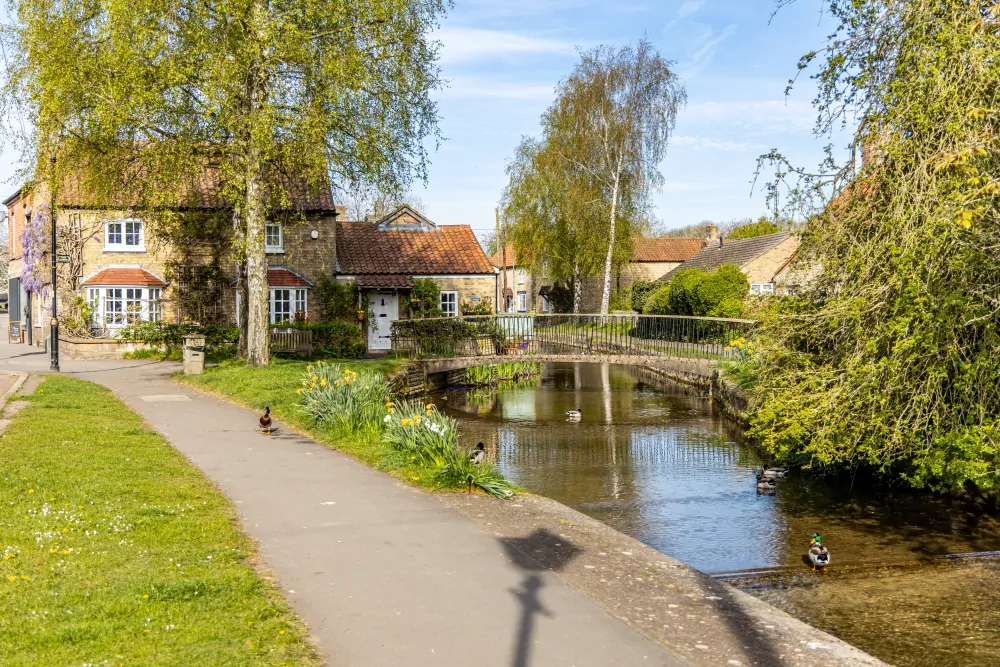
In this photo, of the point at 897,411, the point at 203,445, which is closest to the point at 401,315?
the point at 203,445

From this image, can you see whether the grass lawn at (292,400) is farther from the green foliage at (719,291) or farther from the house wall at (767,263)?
the house wall at (767,263)

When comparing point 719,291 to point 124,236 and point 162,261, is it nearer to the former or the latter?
point 162,261

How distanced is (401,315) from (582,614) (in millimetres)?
28064

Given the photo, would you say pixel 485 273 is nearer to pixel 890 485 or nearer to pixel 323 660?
pixel 890 485

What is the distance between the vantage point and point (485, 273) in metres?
35.0

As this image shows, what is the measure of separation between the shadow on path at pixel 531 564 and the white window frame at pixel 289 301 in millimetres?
24878

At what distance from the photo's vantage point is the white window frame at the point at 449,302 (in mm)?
34844

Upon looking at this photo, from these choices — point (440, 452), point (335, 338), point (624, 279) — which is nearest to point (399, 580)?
point (440, 452)

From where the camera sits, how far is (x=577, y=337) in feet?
91.6

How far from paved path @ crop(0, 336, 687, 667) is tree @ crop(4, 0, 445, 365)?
10765mm

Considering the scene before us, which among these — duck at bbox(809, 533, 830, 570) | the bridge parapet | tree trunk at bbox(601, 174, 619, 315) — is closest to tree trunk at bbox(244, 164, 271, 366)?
the bridge parapet

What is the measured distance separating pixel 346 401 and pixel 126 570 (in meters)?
7.99

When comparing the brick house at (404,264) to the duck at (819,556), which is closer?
the duck at (819,556)

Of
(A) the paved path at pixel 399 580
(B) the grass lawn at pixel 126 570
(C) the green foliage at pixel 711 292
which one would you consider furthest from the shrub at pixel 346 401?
(C) the green foliage at pixel 711 292
